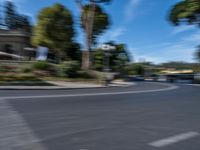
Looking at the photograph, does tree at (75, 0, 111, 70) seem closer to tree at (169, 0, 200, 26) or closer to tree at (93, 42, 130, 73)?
tree at (169, 0, 200, 26)

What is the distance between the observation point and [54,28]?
50594 mm

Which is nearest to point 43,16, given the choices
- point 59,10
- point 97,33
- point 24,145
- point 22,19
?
point 59,10

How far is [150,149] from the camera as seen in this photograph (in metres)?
5.90

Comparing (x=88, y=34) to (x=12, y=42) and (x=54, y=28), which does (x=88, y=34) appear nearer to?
(x=54, y=28)

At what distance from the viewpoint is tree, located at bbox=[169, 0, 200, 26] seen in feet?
119

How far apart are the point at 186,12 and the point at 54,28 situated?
20.6 meters

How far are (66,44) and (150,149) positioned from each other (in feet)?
152

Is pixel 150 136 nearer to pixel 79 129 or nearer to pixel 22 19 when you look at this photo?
pixel 79 129

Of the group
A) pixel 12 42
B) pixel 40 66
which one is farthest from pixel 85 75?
pixel 12 42

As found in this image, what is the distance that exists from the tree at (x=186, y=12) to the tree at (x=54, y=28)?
16552mm

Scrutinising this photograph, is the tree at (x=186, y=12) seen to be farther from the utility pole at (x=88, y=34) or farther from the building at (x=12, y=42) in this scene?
the building at (x=12, y=42)

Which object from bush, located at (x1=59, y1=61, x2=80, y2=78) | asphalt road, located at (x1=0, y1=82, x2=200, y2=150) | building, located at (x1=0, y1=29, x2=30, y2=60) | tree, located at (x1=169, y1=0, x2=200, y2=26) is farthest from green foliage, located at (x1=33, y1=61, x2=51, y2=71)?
building, located at (x1=0, y1=29, x2=30, y2=60)

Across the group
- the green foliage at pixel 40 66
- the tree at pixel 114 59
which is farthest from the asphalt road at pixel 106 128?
the tree at pixel 114 59

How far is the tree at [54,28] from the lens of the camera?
5047 cm
